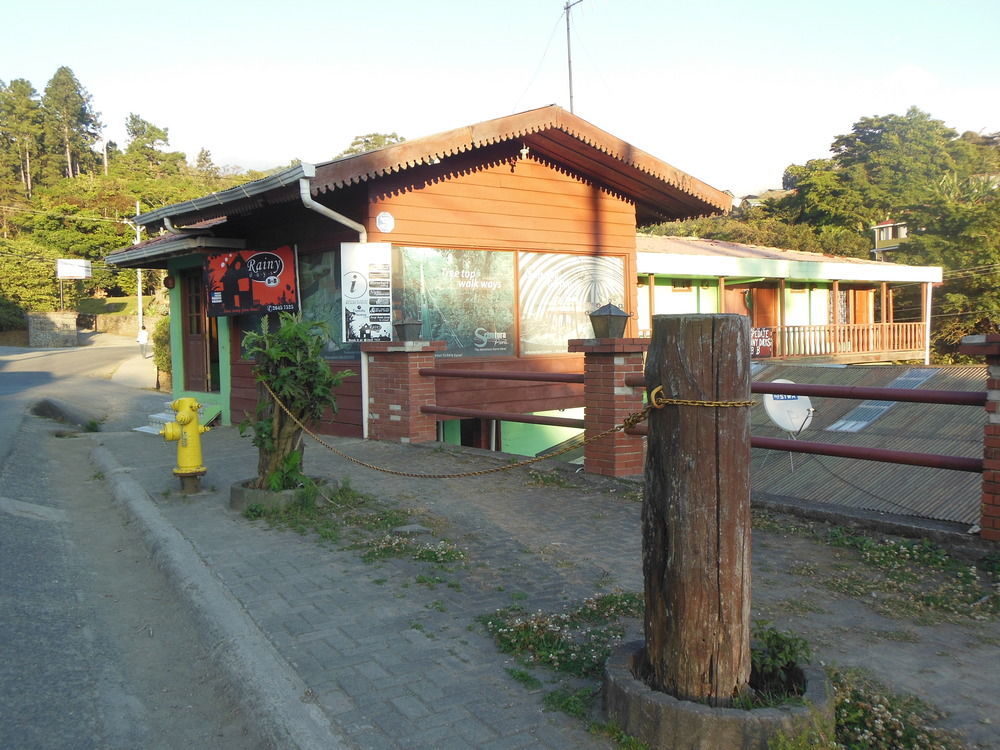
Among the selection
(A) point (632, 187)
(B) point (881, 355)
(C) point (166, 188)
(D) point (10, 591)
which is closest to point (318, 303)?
(A) point (632, 187)

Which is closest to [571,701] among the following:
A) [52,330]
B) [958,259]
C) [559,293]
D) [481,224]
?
[481,224]

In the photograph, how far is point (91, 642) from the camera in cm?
459

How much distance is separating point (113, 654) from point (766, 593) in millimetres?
3566

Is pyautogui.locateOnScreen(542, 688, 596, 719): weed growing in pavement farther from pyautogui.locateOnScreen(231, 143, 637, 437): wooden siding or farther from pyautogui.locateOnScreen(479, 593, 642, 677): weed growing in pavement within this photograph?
pyautogui.locateOnScreen(231, 143, 637, 437): wooden siding

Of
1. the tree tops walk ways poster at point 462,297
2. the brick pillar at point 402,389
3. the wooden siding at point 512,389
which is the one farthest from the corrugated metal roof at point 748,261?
the brick pillar at point 402,389

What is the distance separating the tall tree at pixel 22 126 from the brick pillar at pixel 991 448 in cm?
8668

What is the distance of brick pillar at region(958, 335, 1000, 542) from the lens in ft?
16.1

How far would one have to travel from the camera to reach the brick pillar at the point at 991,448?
193 inches

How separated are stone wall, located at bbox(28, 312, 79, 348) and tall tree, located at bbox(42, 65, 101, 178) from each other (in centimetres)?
4086

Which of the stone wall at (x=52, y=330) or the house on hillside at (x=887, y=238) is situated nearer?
the house on hillside at (x=887, y=238)

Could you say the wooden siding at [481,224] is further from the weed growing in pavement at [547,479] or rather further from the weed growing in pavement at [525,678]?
the weed growing in pavement at [525,678]

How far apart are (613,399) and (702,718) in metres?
5.05

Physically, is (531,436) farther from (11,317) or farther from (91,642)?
(11,317)

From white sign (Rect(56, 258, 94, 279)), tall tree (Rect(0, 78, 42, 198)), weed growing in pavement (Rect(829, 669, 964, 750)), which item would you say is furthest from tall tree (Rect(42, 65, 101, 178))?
weed growing in pavement (Rect(829, 669, 964, 750))
